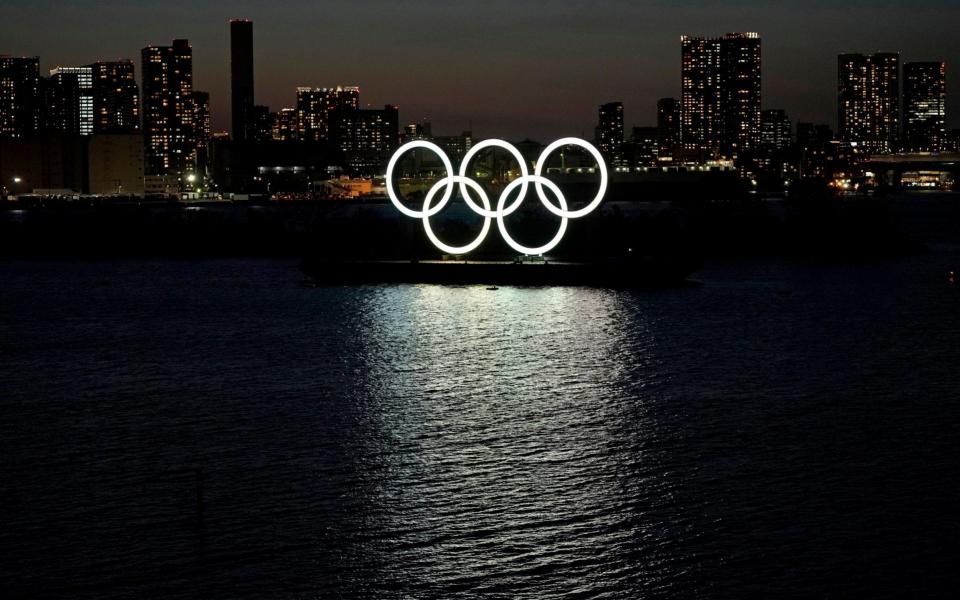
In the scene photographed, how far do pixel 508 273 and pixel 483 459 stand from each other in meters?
46.2

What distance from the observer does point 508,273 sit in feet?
246

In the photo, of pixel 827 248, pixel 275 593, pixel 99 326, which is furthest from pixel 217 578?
pixel 827 248

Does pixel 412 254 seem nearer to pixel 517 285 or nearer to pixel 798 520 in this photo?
pixel 517 285

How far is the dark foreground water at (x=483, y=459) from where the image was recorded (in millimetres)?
21438

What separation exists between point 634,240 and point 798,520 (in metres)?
76.0

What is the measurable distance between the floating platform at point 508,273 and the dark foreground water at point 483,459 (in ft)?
52.9

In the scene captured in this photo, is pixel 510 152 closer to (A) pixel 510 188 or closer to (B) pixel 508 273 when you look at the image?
(A) pixel 510 188

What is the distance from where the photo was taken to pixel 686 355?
46.8 meters

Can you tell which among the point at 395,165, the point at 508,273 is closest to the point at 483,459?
the point at 508,273

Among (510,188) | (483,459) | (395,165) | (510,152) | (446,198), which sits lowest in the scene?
(483,459)

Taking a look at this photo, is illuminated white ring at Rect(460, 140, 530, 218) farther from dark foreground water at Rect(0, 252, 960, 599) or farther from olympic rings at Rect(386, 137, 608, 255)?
dark foreground water at Rect(0, 252, 960, 599)

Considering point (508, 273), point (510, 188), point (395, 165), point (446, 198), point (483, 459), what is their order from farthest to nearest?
point (395, 165)
point (446, 198)
point (510, 188)
point (508, 273)
point (483, 459)

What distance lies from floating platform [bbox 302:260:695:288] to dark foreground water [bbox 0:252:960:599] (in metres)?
16.1

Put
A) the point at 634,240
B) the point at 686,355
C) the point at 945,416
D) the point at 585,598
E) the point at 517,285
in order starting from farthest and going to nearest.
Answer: the point at 634,240, the point at 517,285, the point at 686,355, the point at 945,416, the point at 585,598
